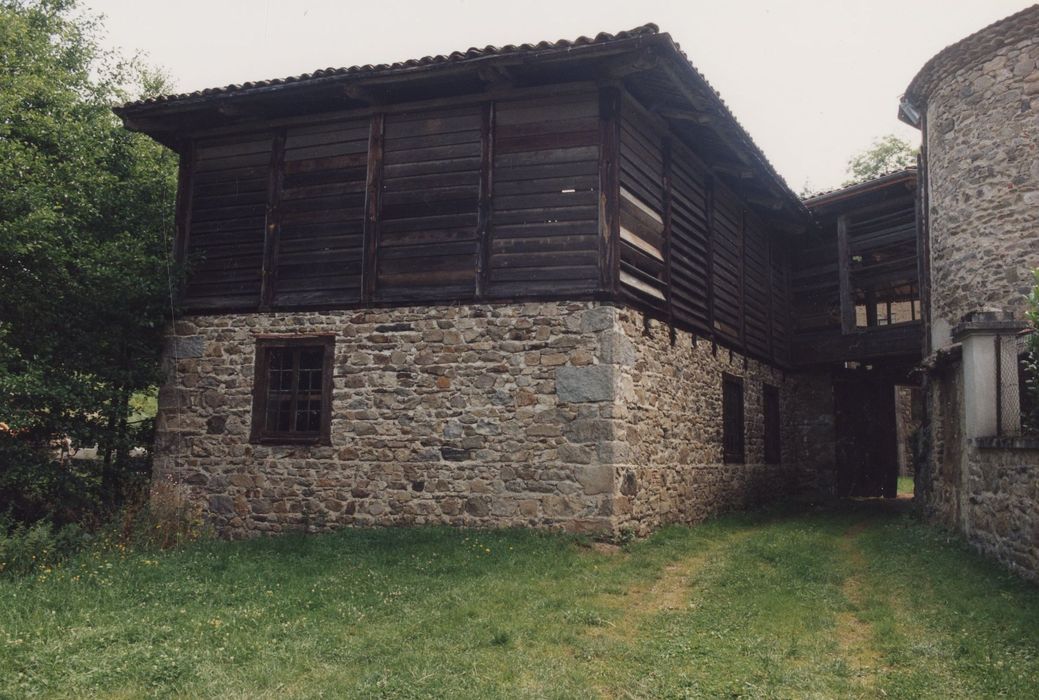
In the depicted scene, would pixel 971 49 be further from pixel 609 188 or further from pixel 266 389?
pixel 266 389

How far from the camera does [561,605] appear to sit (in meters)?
7.00

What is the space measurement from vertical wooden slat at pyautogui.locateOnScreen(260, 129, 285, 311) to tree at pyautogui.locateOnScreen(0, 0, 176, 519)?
1531 mm

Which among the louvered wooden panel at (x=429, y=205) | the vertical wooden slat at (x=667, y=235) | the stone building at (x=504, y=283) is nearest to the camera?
the stone building at (x=504, y=283)

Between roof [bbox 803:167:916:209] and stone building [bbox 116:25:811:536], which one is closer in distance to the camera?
stone building [bbox 116:25:811:536]

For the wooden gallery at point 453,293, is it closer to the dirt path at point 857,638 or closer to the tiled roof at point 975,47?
the dirt path at point 857,638

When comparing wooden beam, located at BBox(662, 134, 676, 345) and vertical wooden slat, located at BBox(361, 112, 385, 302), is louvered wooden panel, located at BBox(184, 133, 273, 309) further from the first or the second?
wooden beam, located at BBox(662, 134, 676, 345)

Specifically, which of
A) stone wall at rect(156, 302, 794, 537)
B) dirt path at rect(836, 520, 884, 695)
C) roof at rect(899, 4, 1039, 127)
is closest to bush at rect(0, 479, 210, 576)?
stone wall at rect(156, 302, 794, 537)

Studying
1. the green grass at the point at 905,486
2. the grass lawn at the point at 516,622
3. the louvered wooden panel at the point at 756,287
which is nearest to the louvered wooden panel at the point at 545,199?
the grass lawn at the point at 516,622

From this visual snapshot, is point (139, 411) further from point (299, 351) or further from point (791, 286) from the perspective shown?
point (791, 286)

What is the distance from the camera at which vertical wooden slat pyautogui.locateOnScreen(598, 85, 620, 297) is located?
9984 mm

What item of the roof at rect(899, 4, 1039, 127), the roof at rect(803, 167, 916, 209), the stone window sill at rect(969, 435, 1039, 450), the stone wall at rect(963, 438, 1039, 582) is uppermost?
the roof at rect(899, 4, 1039, 127)

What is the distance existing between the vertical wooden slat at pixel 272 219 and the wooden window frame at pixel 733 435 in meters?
7.65

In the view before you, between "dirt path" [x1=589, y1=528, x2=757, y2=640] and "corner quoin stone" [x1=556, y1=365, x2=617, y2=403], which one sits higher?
"corner quoin stone" [x1=556, y1=365, x2=617, y2=403]

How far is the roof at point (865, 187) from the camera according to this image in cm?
1562
